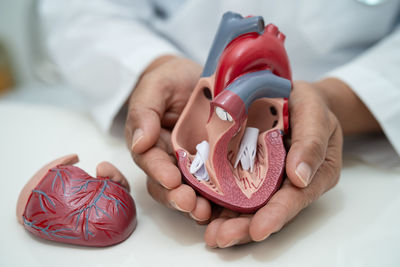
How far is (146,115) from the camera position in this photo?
1.70ft

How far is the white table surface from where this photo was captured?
1.44 ft

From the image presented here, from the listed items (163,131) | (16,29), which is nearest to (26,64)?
(16,29)

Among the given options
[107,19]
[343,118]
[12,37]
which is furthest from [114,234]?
[12,37]

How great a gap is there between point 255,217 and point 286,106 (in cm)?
16

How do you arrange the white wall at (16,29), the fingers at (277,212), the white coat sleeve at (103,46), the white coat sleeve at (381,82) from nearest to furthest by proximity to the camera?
the fingers at (277,212), the white coat sleeve at (381,82), the white coat sleeve at (103,46), the white wall at (16,29)

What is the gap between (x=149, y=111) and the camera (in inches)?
20.8

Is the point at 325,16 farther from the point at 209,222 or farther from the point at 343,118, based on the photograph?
the point at 209,222

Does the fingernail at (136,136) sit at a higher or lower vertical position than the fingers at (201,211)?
higher

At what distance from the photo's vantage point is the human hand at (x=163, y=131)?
45cm

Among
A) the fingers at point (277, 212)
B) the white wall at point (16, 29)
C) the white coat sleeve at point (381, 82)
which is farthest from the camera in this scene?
the white wall at point (16, 29)

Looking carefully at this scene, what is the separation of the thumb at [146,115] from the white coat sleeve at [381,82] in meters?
0.30

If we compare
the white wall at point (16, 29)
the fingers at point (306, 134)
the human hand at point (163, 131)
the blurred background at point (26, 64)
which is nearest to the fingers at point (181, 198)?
the human hand at point (163, 131)

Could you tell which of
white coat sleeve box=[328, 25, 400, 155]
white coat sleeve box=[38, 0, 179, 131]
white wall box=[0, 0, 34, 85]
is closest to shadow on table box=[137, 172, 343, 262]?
white coat sleeve box=[328, 25, 400, 155]

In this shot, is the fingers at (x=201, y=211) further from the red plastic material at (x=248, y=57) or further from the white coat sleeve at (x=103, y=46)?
the white coat sleeve at (x=103, y=46)
